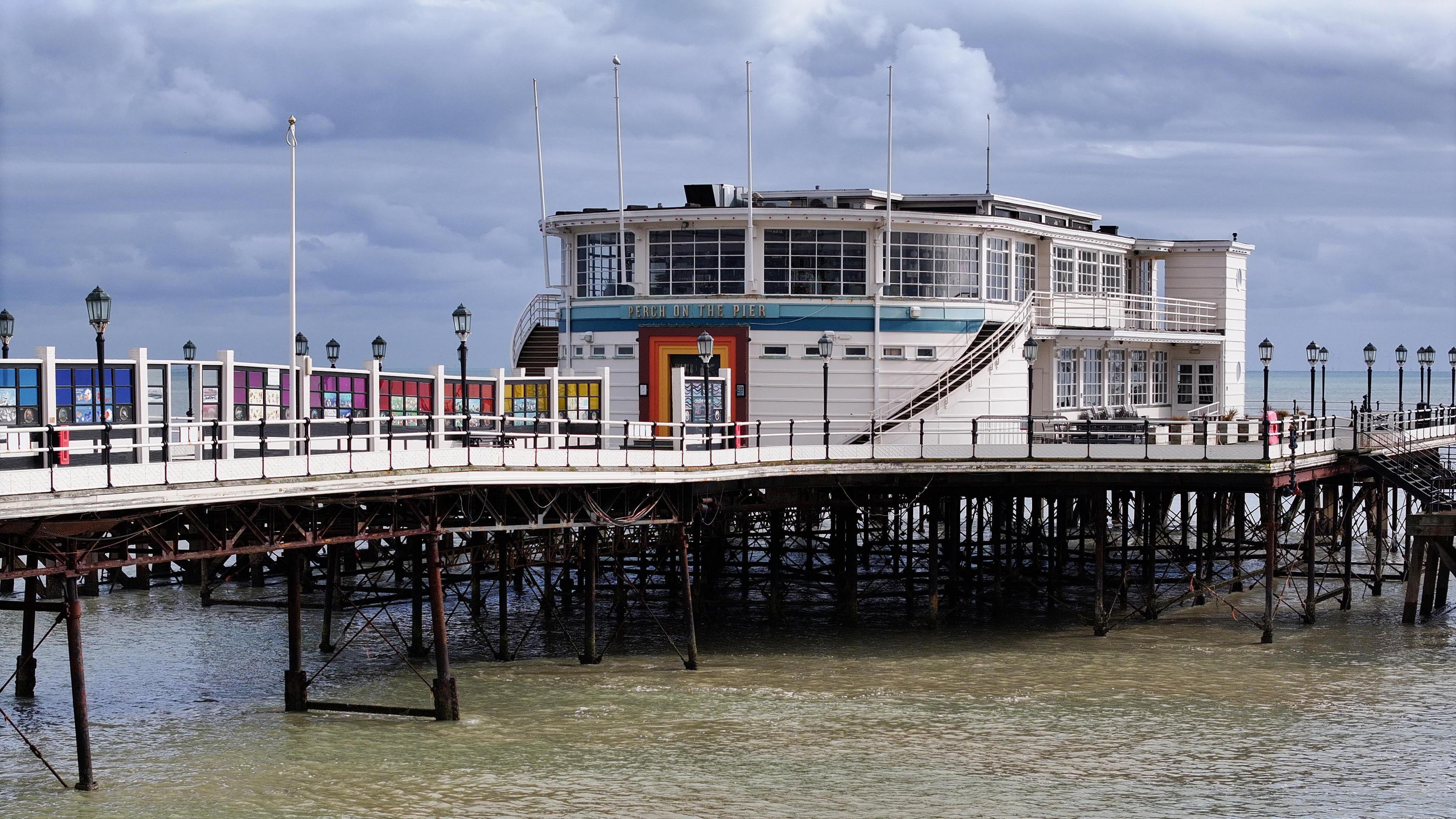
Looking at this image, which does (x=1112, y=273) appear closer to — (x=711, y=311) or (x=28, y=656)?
(x=711, y=311)

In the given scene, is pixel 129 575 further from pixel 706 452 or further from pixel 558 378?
pixel 706 452

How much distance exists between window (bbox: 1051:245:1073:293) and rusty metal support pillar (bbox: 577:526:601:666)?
1849 centimetres

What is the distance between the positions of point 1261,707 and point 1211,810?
23.4 feet

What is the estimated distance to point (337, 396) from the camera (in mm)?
35781

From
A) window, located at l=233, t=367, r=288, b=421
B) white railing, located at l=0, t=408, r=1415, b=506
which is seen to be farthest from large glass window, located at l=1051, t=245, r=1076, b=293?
window, located at l=233, t=367, r=288, b=421

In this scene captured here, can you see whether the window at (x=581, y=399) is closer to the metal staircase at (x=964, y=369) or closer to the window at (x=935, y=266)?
the metal staircase at (x=964, y=369)

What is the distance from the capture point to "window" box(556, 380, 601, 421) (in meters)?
41.7

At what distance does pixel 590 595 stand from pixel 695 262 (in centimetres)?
1286

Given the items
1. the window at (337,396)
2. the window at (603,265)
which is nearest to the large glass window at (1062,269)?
the window at (603,265)

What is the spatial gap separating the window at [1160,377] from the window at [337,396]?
2767 centimetres

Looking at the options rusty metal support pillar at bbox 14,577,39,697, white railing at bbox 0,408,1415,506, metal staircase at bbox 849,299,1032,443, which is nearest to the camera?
white railing at bbox 0,408,1415,506

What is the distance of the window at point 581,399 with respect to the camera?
137 ft

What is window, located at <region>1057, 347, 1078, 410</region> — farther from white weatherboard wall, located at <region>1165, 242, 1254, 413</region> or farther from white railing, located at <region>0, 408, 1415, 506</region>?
white weatherboard wall, located at <region>1165, 242, 1254, 413</region>

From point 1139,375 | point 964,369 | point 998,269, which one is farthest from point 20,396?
point 1139,375
